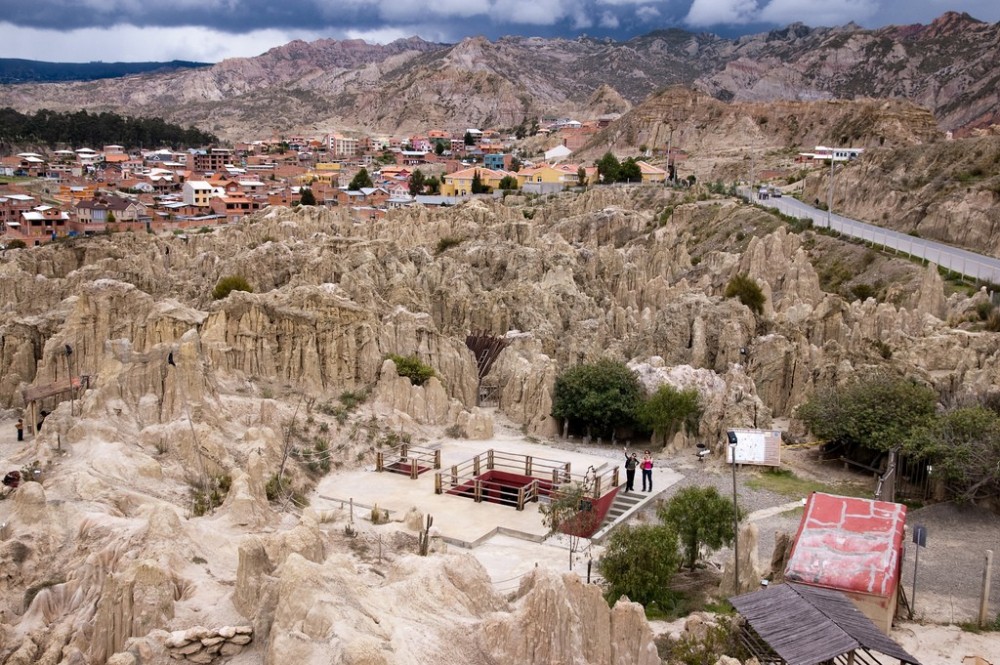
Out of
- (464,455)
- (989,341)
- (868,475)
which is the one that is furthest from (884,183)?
(464,455)

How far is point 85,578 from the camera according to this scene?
14.8m

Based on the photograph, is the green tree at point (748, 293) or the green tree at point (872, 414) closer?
the green tree at point (872, 414)

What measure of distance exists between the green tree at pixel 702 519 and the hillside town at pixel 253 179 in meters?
64.8

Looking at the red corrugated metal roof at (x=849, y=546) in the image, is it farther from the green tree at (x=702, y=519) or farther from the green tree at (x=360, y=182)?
the green tree at (x=360, y=182)

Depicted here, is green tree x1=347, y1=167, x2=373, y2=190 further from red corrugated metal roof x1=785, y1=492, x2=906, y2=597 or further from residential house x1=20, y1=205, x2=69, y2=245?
red corrugated metal roof x1=785, y1=492, x2=906, y2=597

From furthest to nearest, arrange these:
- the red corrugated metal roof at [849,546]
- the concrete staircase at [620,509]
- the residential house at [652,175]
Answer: the residential house at [652,175]
the concrete staircase at [620,509]
the red corrugated metal roof at [849,546]

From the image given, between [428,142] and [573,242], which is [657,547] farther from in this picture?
[428,142]

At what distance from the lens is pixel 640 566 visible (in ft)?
57.1

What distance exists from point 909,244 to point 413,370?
126 feet

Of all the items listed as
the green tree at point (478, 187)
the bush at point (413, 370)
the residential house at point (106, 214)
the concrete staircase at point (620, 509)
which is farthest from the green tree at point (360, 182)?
the concrete staircase at point (620, 509)

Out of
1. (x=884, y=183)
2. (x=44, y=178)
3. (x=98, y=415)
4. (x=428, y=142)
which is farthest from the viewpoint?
(x=428, y=142)

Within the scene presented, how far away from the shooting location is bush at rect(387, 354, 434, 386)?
3073 centimetres

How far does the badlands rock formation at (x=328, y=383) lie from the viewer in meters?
13.2

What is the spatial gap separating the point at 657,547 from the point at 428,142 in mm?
143904
